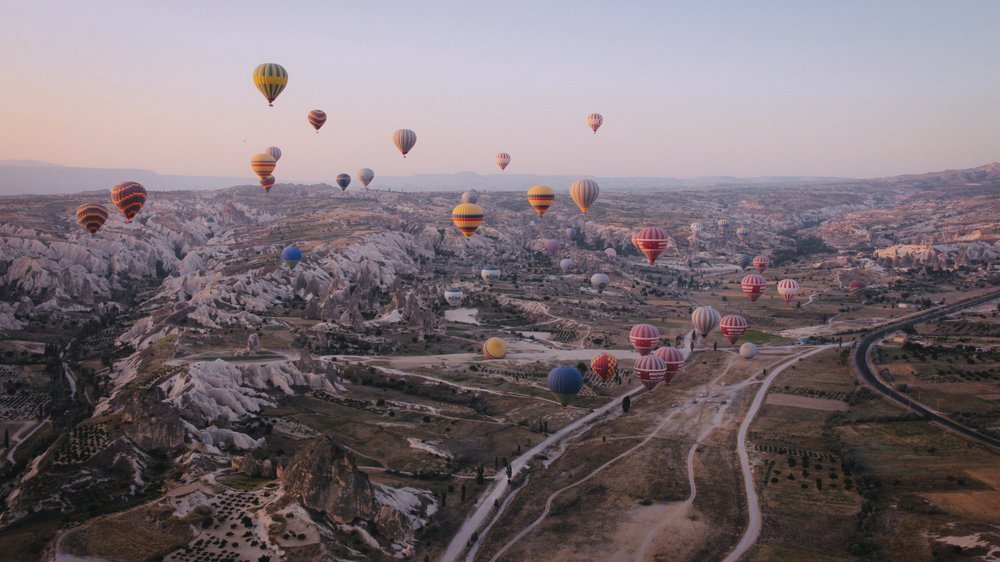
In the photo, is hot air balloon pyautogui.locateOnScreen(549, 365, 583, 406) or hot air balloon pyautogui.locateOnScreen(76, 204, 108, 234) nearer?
hot air balloon pyautogui.locateOnScreen(549, 365, 583, 406)

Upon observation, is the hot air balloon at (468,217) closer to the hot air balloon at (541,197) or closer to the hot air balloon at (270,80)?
the hot air balloon at (541,197)

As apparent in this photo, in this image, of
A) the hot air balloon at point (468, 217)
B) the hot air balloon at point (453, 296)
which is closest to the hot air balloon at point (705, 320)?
the hot air balloon at point (468, 217)

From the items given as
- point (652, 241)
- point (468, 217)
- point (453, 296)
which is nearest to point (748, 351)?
point (652, 241)

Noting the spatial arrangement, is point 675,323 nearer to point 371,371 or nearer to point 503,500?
point 371,371

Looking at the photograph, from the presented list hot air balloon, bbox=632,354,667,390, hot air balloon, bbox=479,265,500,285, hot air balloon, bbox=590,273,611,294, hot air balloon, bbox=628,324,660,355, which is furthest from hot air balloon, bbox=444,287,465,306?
hot air balloon, bbox=632,354,667,390

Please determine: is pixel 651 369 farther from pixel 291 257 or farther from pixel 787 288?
pixel 291 257

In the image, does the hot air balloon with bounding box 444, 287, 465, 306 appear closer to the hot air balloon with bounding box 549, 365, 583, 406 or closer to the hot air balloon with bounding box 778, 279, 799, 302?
the hot air balloon with bounding box 778, 279, 799, 302

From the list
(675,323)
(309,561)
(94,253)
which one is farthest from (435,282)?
(309,561)
